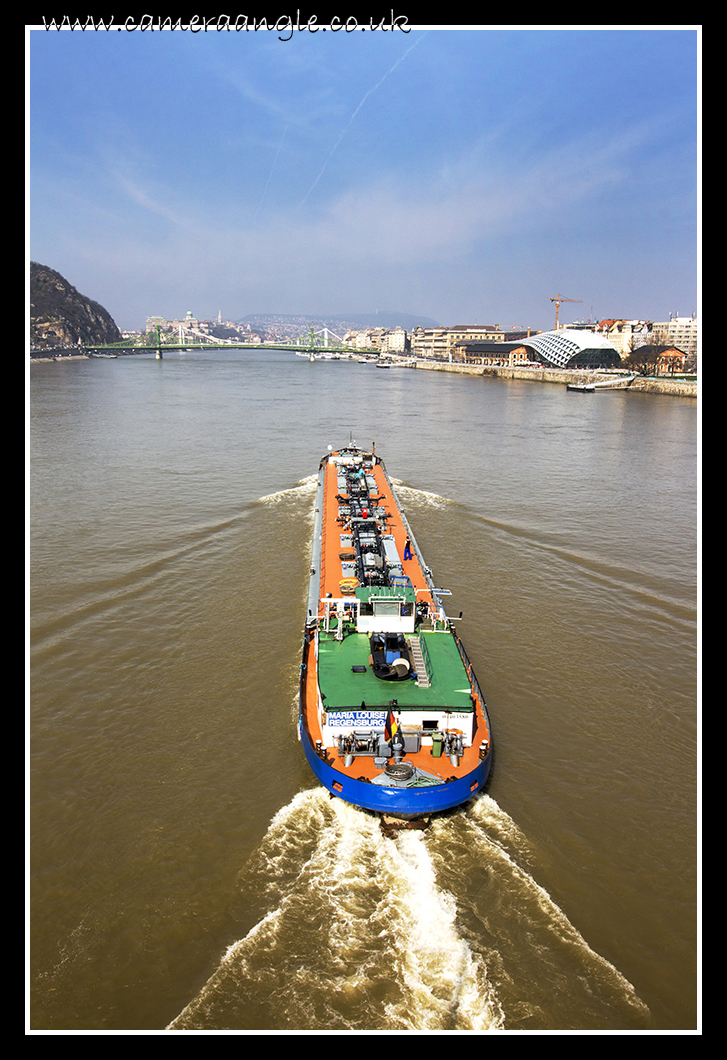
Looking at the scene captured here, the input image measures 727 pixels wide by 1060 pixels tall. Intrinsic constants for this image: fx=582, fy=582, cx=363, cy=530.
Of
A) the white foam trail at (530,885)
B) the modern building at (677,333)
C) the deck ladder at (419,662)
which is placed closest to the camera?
the white foam trail at (530,885)

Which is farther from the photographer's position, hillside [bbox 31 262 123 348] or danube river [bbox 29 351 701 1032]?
hillside [bbox 31 262 123 348]

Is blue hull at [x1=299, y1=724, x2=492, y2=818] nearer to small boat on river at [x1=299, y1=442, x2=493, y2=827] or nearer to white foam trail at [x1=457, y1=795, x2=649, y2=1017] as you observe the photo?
small boat on river at [x1=299, y1=442, x2=493, y2=827]

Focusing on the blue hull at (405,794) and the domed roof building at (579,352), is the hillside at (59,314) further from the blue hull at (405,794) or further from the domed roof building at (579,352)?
the blue hull at (405,794)

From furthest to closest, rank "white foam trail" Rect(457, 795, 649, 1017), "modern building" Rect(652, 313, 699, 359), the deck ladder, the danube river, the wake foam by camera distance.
→ "modern building" Rect(652, 313, 699, 359), the deck ladder, "white foam trail" Rect(457, 795, 649, 1017), the danube river, the wake foam

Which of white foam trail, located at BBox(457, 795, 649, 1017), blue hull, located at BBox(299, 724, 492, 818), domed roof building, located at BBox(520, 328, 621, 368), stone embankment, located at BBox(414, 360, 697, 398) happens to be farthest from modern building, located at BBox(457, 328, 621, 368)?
blue hull, located at BBox(299, 724, 492, 818)

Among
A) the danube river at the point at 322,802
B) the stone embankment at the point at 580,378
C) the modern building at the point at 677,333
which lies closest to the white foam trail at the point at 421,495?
the danube river at the point at 322,802
